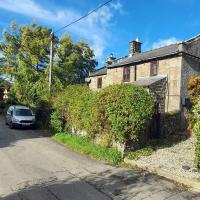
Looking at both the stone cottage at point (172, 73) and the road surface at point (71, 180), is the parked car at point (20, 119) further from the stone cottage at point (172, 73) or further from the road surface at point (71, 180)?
the stone cottage at point (172, 73)

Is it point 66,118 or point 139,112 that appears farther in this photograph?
point 66,118

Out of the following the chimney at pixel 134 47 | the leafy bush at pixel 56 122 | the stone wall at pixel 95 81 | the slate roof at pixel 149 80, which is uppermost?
the chimney at pixel 134 47

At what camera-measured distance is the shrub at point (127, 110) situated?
13.8 meters

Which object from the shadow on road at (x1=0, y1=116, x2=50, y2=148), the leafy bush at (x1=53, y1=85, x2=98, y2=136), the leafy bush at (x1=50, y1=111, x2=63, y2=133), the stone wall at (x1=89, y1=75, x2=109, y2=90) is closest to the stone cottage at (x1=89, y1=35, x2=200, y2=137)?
the leafy bush at (x1=53, y1=85, x2=98, y2=136)

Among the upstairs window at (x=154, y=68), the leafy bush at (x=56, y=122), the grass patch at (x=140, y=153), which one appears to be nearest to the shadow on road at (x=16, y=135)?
the leafy bush at (x=56, y=122)

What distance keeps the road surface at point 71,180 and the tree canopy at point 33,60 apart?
23.3 meters

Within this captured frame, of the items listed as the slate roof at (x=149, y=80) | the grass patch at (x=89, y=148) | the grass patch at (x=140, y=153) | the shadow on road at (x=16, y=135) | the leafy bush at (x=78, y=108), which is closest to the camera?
the grass patch at (x=140, y=153)

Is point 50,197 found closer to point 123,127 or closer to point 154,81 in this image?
point 123,127

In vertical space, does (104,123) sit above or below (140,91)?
below

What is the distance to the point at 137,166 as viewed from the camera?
12.6 meters

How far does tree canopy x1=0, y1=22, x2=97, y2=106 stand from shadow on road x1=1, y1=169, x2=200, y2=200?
26580 mm

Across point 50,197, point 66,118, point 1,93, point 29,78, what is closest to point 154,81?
point 66,118

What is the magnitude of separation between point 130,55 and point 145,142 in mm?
20303

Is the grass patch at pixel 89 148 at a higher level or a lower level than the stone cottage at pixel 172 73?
lower
